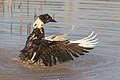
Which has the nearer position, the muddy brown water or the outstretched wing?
the muddy brown water

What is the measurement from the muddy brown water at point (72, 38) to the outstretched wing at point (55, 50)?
185 millimetres

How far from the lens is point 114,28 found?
13.0m

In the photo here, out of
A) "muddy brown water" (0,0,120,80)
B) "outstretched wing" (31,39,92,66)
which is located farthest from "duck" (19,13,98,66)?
"muddy brown water" (0,0,120,80)

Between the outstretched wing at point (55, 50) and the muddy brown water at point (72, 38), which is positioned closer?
the muddy brown water at point (72, 38)

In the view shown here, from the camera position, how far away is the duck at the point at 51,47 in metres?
8.31

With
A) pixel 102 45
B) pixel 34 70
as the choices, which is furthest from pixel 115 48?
pixel 34 70

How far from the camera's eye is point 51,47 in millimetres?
8344

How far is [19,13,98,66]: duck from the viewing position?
8312 millimetres

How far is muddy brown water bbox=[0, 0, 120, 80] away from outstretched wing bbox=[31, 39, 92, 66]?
185 millimetres

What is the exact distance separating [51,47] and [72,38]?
2.91 meters

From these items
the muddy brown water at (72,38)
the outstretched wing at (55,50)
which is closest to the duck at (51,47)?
the outstretched wing at (55,50)

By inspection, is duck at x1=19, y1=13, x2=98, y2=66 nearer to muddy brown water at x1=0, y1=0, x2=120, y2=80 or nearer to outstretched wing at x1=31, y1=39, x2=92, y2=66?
outstretched wing at x1=31, y1=39, x2=92, y2=66

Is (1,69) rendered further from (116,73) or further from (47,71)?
(116,73)

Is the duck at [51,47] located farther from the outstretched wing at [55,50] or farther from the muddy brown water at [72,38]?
the muddy brown water at [72,38]
